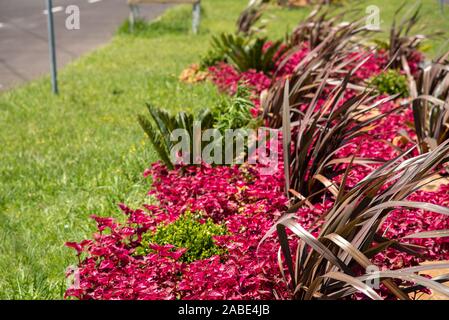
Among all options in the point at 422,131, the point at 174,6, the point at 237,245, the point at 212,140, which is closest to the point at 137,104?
the point at 212,140

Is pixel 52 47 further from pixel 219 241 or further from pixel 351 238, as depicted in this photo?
pixel 351 238

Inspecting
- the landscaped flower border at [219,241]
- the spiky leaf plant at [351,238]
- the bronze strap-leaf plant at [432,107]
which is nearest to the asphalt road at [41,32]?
the landscaped flower border at [219,241]

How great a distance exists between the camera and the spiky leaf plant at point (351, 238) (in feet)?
9.66

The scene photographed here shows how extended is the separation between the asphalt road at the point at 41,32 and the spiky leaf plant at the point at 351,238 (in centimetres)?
741

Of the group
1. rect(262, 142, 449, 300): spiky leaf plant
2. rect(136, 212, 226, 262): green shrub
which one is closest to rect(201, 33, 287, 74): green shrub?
rect(136, 212, 226, 262): green shrub

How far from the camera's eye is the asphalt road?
1127 cm

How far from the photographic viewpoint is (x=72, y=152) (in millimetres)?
6699

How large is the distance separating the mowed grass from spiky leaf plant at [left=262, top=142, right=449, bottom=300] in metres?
1.45

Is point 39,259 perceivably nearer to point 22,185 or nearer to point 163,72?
point 22,185

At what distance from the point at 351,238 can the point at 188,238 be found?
1055 millimetres

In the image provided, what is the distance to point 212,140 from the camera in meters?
5.30

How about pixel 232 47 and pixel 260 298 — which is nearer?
pixel 260 298

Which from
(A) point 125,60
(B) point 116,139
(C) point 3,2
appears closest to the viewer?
(B) point 116,139
